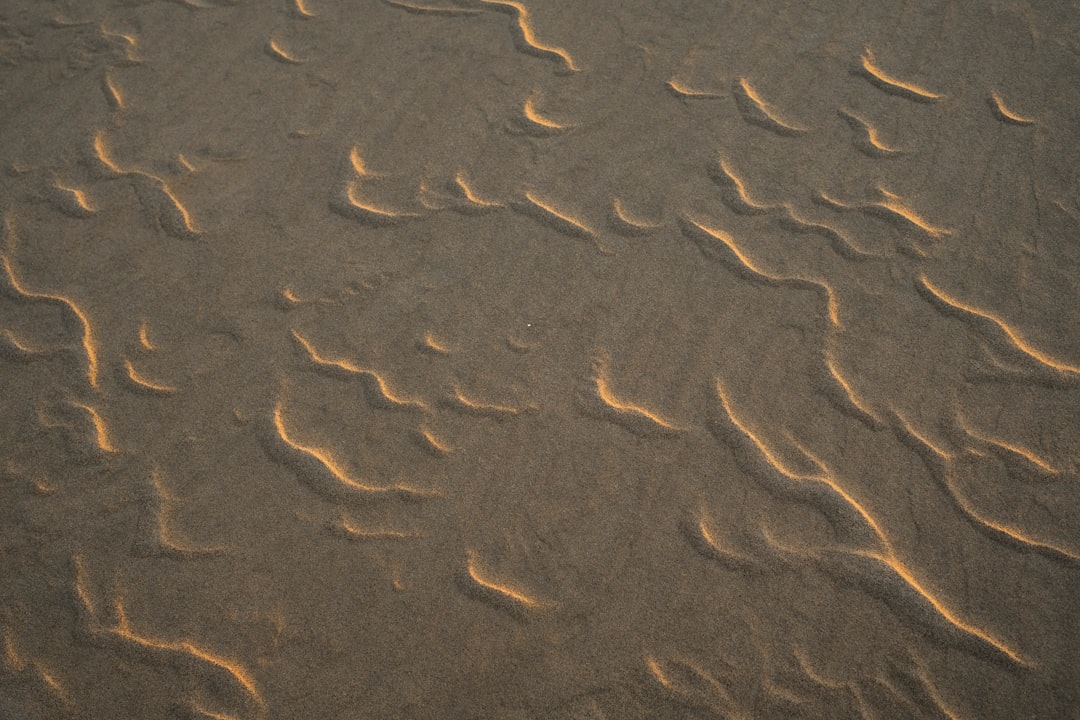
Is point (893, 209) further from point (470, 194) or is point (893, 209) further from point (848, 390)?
point (470, 194)

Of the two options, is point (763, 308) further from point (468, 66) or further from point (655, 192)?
point (468, 66)

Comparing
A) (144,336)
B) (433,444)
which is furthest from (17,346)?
(433,444)

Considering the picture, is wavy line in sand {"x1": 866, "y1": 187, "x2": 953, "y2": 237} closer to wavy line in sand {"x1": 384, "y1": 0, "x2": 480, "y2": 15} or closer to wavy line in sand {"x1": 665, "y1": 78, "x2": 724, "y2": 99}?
wavy line in sand {"x1": 665, "y1": 78, "x2": 724, "y2": 99}

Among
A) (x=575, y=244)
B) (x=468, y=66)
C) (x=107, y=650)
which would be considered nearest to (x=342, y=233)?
(x=575, y=244)

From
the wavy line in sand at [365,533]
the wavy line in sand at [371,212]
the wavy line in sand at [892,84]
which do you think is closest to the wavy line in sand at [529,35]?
the wavy line in sand at [371,212]

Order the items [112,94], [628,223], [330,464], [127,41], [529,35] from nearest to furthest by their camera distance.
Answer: [330,464]
[628,223]
[112,94]
[529,35]
[127,41]
